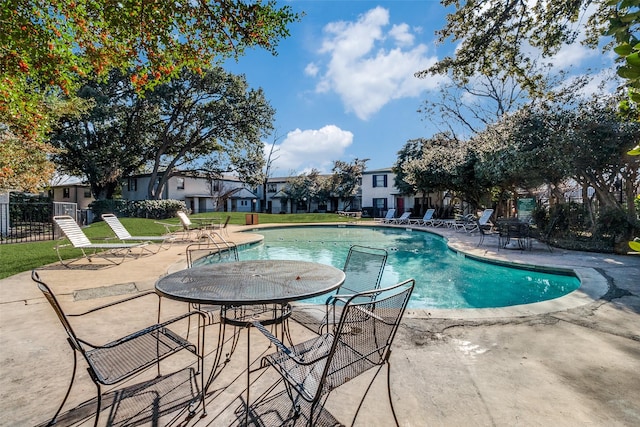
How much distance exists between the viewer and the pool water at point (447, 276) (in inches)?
238

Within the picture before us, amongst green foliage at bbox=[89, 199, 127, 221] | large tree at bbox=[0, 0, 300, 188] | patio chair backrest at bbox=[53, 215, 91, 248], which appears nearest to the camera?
large tree at bbox=[0, 0, 300, 188]

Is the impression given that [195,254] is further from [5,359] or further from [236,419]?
[236,419]

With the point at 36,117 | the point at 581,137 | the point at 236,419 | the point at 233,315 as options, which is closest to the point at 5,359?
the point at 233,315

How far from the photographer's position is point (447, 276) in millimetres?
7754

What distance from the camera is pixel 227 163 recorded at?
28.2 m

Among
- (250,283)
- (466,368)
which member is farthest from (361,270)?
(250,283)

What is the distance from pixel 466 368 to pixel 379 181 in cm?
3171

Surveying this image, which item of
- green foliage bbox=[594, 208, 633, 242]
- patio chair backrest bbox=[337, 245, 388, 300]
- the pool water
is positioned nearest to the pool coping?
the pool water

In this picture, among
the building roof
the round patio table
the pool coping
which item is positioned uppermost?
the building roof

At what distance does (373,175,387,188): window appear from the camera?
109ft

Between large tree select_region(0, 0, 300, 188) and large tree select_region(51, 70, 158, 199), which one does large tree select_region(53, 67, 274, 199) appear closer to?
large tree select_region(51, 70, 158, 199)

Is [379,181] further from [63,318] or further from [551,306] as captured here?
[63,318]

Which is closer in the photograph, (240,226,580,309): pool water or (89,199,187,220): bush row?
(240,226,580,309): pool water

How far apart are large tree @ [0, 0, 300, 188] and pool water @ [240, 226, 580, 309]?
4738 mm
